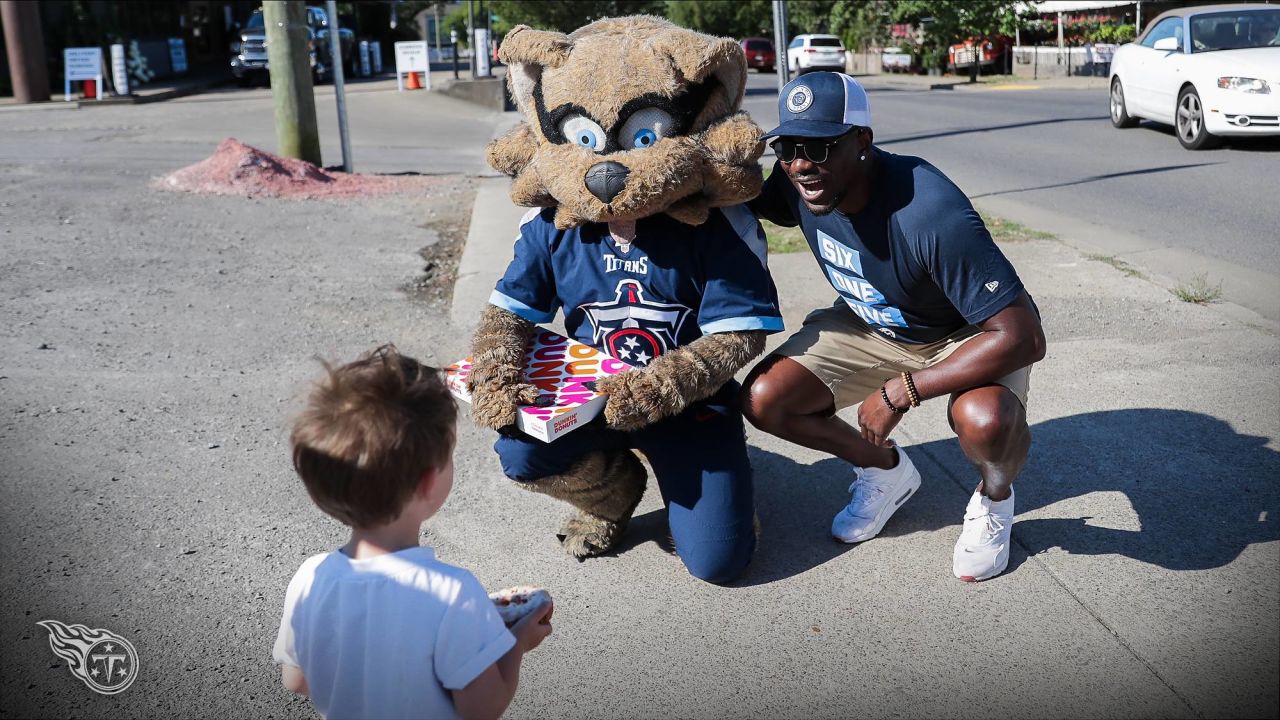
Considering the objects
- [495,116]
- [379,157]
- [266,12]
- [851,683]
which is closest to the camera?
[851,683]

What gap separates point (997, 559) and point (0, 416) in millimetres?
3962

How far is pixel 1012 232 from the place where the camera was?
769 centimetres

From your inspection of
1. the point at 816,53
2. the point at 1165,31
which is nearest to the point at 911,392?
the point at 1165,31

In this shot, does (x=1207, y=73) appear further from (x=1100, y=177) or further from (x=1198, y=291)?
(x=1198, y=291)

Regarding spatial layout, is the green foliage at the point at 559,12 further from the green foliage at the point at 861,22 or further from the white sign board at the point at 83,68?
the green foliage at the point at 861,22

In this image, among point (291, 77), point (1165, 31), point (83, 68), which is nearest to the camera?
point (291, 77)

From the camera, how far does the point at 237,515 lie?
3693mm

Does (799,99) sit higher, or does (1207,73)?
(1207,73)

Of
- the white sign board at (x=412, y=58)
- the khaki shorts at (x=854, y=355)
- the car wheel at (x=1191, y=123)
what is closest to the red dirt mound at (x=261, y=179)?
the khaki shorts at (x=854, y=355)

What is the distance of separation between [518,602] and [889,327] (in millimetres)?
1867

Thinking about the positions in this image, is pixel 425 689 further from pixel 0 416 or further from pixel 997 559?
pixel 0 416

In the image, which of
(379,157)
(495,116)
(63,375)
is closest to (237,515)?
(63,375)

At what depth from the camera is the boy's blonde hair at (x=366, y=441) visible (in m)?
1.78

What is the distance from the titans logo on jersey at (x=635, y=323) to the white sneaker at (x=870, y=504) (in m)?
0.80
